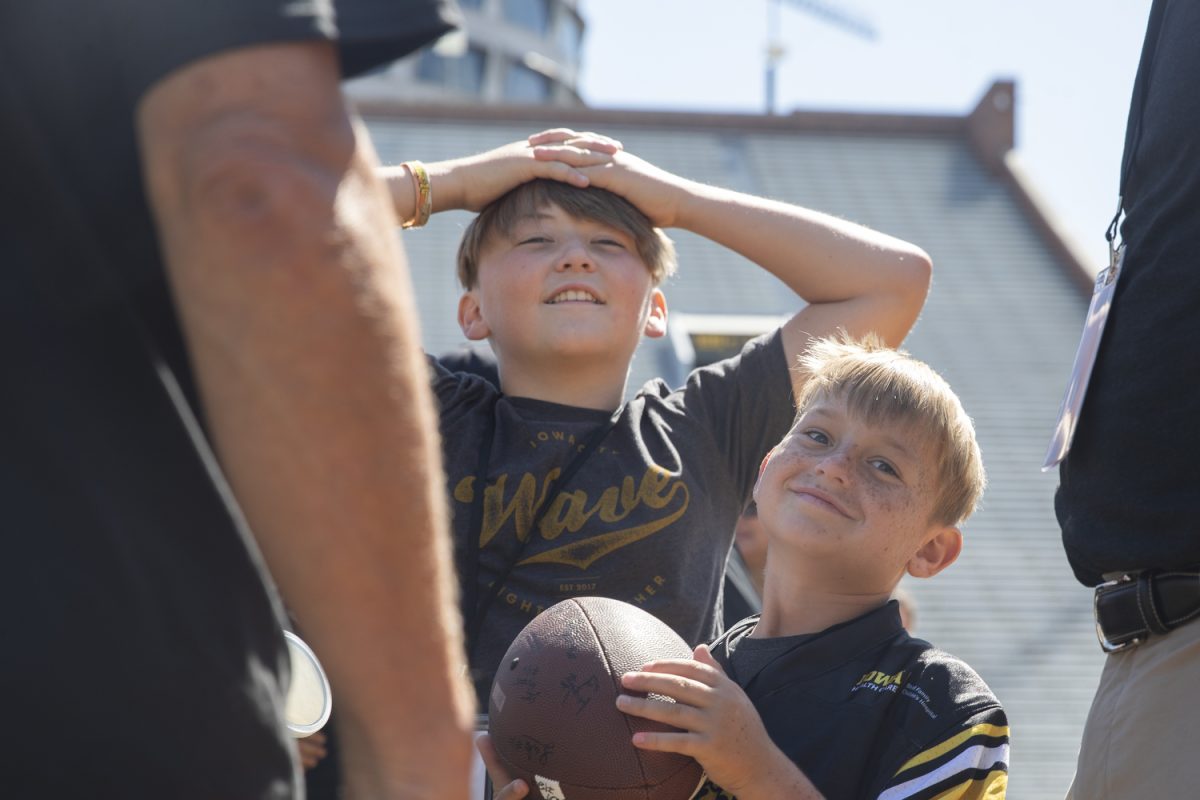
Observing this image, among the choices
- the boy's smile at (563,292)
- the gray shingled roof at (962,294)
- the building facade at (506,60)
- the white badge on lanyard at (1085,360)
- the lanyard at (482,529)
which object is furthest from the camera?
the building facade at (506,60)

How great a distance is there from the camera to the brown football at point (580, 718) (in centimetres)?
230

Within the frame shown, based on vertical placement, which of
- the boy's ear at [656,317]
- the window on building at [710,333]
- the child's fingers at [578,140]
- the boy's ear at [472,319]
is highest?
the child's fingers at [578,140]

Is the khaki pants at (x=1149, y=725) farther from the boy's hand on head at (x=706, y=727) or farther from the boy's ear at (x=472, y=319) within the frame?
the boy's ear at (x=472, y=319)

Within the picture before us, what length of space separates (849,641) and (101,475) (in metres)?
1.56

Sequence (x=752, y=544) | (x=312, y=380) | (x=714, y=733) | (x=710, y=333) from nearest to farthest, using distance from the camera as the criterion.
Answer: (x=312, y=380)
(x=714, y=733)
(x=752, y=544)
(x=710, y=333)

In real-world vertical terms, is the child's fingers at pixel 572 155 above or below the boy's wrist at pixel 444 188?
above

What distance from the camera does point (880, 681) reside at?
2.51m

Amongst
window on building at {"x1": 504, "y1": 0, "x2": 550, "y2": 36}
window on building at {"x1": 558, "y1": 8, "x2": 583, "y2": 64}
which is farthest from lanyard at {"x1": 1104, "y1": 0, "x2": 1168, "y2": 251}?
window on building at {"x1": 558, "y1": 8, "x2": 583, "y2": 64}

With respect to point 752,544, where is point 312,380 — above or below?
above

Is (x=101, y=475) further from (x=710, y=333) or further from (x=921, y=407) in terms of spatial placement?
(x=710, y=333)

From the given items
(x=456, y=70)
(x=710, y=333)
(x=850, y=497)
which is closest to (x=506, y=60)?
(x=456, y=70)

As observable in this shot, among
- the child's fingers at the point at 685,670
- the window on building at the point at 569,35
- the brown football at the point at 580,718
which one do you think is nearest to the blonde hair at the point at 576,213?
the brown football at the point at 580,718

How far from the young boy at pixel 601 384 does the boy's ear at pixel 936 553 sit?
1.49 ft

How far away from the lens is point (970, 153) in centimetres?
2312
